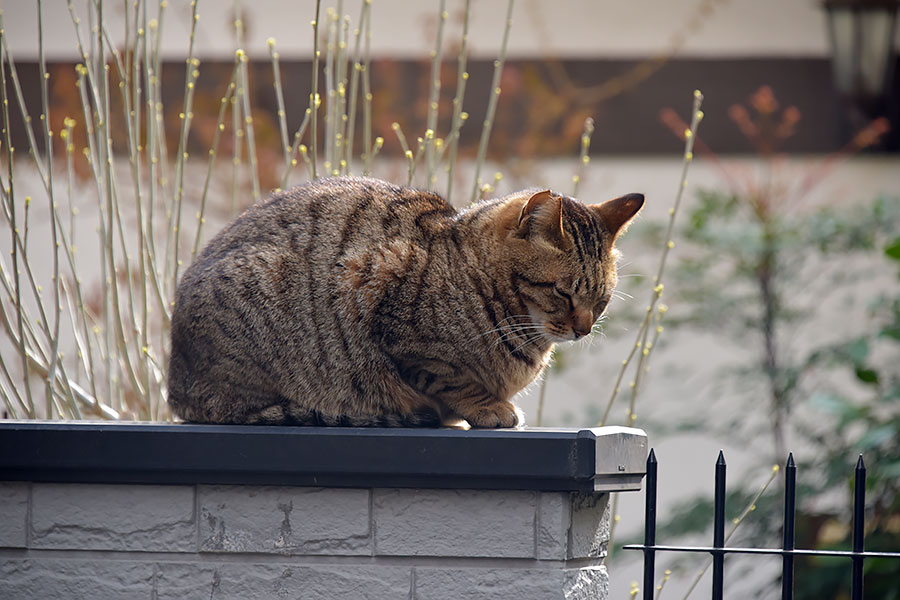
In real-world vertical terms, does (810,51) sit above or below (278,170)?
above

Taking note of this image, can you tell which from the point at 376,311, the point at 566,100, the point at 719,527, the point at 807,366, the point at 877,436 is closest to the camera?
the point at 719,527

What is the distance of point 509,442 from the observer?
1.73 metres

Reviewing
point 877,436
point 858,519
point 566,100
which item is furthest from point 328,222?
point 566,100

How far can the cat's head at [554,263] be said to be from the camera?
84.8 inches

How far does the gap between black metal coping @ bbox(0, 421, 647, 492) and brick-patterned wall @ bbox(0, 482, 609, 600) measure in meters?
0.03

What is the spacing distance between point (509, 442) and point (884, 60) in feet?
14.0

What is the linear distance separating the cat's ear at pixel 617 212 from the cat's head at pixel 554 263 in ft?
0.25

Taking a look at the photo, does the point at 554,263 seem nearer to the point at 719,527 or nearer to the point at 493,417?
the point at 493,417

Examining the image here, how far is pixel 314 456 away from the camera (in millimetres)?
1771

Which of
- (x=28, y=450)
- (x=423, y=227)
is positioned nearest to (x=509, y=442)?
(x=423, y=227)

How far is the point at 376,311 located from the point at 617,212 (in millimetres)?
611

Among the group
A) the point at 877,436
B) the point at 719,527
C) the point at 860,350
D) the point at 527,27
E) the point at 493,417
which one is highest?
the point at 527,27

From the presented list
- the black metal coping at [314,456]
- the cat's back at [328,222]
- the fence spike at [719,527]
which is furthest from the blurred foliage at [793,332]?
the black metal coping at [314,456]

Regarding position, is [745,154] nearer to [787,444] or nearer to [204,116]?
[787,444]
